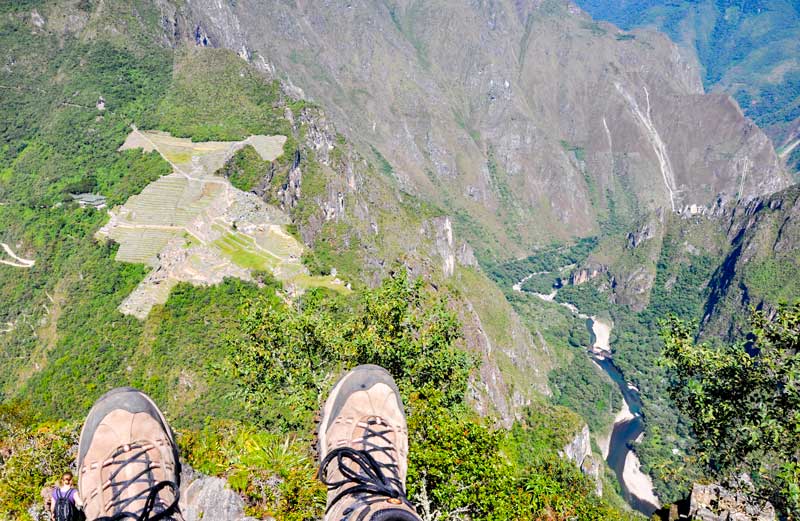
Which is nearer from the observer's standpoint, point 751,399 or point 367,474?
point 367,474

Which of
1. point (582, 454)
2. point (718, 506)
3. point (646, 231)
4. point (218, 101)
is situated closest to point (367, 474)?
point (718, 506)

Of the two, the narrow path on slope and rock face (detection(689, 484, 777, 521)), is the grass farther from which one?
rock face (detection(689, 484, 777, 521))

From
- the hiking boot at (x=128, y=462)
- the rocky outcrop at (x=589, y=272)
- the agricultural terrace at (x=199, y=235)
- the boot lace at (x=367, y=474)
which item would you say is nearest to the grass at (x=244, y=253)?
the agricultural terrace at (x=199, y=235)

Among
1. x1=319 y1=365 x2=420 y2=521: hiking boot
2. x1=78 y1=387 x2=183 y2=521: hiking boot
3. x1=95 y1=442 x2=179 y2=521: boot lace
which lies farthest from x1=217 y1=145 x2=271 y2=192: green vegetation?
x1=319 y1=365 x2=420 y2=521: hiking boot

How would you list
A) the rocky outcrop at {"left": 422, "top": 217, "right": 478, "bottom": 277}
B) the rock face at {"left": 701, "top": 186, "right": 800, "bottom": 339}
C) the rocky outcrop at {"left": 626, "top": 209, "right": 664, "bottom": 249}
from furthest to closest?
the rocky outcrop at {"left": 626, "top": 209, "right": 664, "bottom": 249} → the rock face at {"left": 701, "top": 186, "right": 800, "bottom": 339} → the rocky outcrop at {"left": 422, "top": 217, "right": 478, "bottom": 277}

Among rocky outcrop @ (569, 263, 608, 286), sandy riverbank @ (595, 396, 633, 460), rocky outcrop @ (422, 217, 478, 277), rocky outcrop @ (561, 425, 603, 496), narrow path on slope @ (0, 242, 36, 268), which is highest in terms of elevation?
rocky outcrop @ (561, 425, 603, 496)

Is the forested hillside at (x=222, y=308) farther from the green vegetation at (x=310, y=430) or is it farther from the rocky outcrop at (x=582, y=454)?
the rocky outcrop at (x=582, y=454)

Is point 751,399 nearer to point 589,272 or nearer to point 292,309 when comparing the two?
point 292,309
